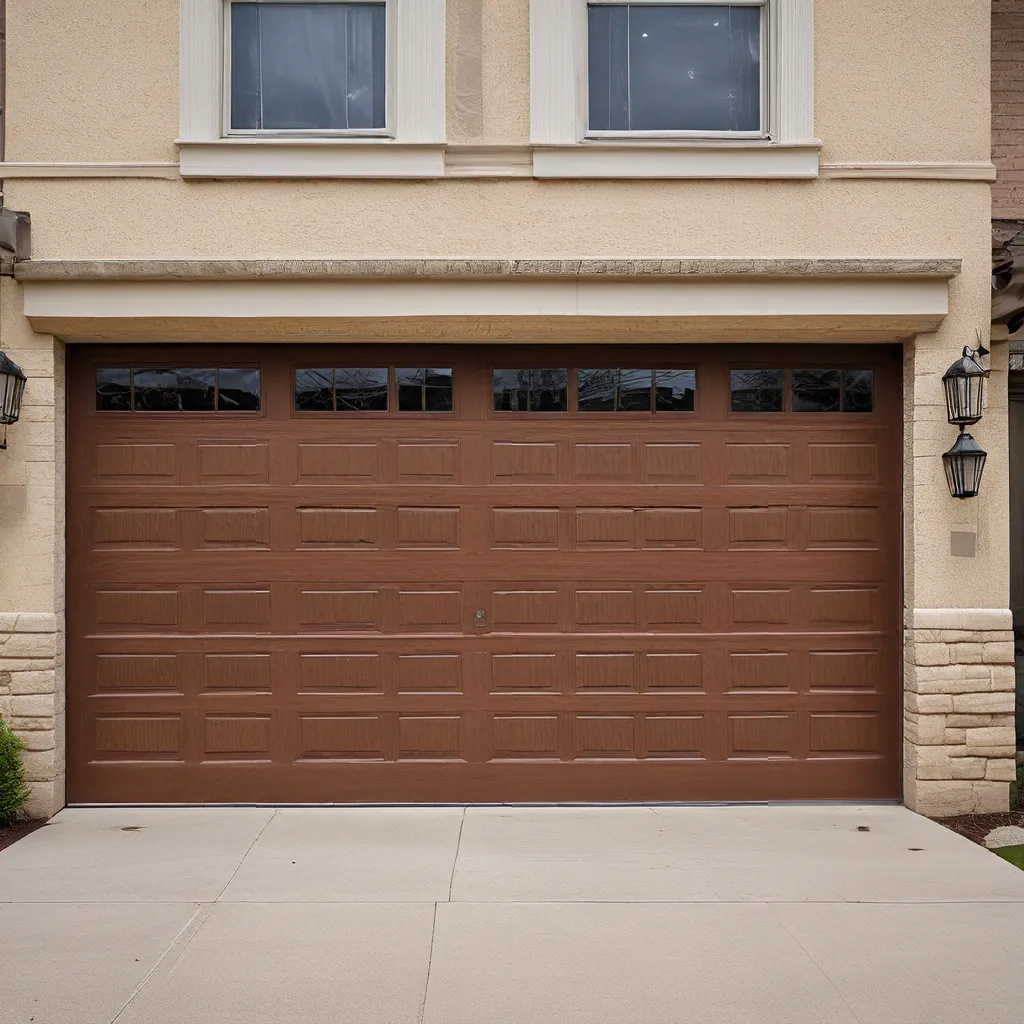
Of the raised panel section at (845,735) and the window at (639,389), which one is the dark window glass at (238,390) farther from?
the raised panel section at (845,735)

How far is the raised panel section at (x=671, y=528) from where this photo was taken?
19.7 feet

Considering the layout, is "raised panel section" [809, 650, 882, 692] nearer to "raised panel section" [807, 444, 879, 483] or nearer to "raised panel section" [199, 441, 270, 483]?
"raised panel section" [807, 444, 879, 483]

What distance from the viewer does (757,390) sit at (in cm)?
605

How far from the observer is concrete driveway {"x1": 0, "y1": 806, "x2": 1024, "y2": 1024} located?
3500 millimetres

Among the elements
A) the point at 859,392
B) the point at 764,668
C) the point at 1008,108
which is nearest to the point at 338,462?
the point at 764,668

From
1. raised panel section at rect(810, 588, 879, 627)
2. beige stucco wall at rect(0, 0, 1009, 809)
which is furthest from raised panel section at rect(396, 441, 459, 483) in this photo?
raised panel section at rect(810, 588, 879, 627)

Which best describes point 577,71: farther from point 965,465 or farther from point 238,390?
point 965,465

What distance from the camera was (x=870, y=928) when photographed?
4.14 meters

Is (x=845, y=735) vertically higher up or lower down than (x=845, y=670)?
lower down

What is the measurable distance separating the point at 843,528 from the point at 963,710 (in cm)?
140

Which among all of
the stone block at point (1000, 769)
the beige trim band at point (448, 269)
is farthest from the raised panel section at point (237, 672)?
the stone block at point (1000, 769)

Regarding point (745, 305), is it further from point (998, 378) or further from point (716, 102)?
point (998, 378)

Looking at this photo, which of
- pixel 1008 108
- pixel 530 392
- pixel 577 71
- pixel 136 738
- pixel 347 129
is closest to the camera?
pixel 577 71

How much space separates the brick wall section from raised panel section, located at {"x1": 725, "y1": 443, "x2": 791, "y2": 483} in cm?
243
